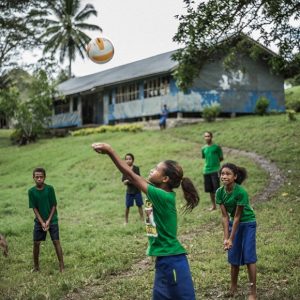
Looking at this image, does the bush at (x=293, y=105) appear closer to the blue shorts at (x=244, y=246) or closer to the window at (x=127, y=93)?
the window at (x=127, y=93)

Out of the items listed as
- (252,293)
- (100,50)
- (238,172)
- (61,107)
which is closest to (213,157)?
(100,50)

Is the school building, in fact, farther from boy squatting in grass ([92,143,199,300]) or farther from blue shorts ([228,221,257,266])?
boy squatting in grass ([92,143,199,300])

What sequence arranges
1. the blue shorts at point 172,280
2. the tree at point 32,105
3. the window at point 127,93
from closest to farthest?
the blue shorts at point 172,280, the tree at point 32,105, the window at point 127,93

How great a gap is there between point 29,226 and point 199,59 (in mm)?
6297

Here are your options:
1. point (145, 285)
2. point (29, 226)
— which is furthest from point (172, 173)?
point (29, 226)

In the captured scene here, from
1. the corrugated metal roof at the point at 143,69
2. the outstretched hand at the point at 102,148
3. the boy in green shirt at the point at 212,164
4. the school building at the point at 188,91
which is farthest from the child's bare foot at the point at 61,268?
the corrugated metal roof at the point at 143,69

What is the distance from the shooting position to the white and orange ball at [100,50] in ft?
26.8

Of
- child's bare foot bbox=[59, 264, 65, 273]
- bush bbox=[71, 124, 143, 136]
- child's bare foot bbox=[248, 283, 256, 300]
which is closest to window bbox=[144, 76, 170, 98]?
bush bbox=[71, 124, 143, 136]

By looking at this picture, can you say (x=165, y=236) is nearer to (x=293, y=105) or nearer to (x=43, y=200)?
(x=43, y=200)

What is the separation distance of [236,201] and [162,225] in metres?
1.65

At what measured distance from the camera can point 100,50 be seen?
817cm

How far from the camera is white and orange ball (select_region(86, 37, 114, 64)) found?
26.8ft

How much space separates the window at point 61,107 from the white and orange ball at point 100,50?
28.1 m

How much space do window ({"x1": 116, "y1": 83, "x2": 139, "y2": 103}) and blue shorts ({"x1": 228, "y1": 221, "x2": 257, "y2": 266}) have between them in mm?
24311
